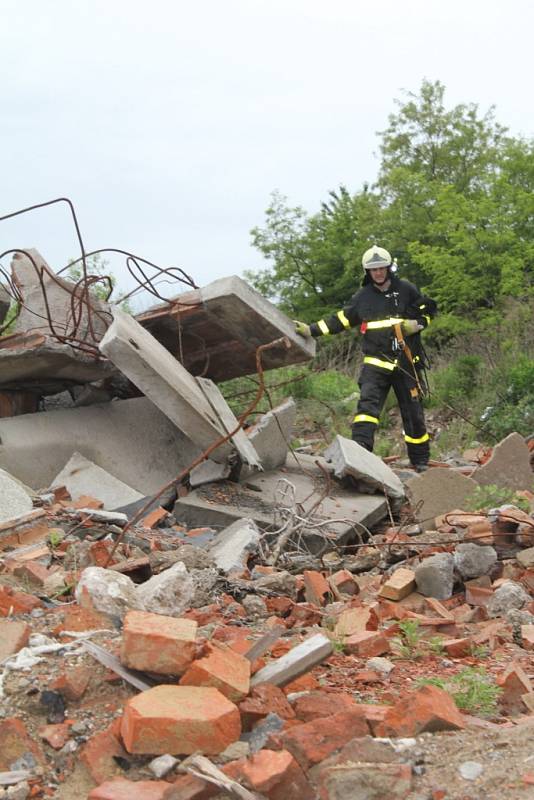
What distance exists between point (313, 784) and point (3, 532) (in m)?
2.96

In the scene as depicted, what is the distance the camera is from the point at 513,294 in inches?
564

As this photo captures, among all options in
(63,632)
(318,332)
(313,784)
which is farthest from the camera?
(318,332)

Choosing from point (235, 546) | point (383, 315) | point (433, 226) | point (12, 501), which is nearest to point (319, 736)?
point (235, 546)

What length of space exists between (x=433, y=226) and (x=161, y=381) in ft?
33.3

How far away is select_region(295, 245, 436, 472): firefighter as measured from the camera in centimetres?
838

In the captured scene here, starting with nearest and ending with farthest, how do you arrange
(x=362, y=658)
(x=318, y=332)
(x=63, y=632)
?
(x=63, y=632)
(x=362, y=658)
(x=318, y=332)

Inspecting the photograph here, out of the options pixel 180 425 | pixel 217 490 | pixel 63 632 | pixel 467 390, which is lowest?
pixel 467 390

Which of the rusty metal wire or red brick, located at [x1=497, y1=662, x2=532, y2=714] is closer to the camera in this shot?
red brick, located at [x1=497, y1=662, x2=532, y2=714]

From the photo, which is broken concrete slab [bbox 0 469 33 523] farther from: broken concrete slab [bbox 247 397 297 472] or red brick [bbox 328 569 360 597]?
broken concrete slab [bbox 247 397 297 472]

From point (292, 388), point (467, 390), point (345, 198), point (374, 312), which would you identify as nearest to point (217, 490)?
point (374, 312)

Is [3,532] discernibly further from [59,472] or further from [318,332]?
[318,332]

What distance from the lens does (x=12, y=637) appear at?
2.93 m

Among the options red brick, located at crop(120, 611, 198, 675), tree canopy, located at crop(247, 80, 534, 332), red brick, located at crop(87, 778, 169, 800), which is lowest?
tree canopy, located at crop(247, 80, 534, 332)

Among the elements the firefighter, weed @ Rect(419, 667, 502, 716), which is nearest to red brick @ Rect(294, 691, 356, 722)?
weed @ Rect(419, 667, 502, 716)
